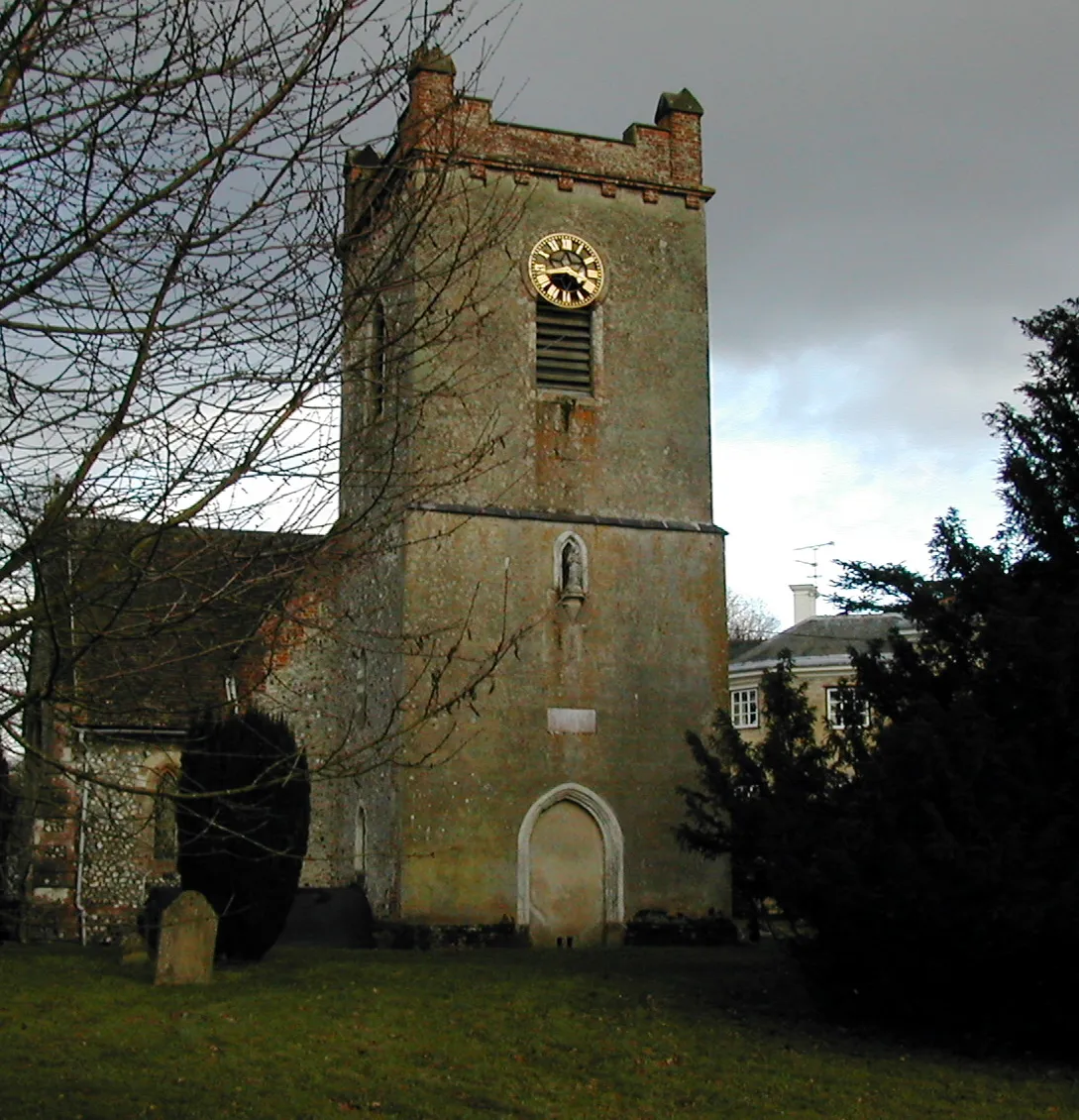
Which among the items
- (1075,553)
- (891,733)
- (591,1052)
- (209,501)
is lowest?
(591,1052)

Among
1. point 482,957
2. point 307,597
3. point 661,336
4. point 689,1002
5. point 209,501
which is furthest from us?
point 661,336

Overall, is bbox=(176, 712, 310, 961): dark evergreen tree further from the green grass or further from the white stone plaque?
the white stone plaque

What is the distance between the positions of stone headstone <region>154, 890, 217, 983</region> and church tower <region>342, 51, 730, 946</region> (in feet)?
15.8

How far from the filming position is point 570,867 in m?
19.9

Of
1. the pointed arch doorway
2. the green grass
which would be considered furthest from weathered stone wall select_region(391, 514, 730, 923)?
the green grass

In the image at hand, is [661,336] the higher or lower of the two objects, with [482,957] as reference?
higher

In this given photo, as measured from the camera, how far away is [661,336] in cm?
2197

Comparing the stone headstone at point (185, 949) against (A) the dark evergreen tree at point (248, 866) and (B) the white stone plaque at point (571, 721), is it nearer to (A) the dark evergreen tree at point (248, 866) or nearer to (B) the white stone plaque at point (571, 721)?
(A) the dark evergreen tree at point (248, 866)

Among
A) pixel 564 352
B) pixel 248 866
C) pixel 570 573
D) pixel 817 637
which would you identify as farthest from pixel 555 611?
pixel 817 637

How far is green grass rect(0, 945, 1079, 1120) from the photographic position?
9.49 m

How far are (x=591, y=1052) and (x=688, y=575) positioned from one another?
10727 millimetres

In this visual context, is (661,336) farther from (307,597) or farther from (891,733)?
(307,597)

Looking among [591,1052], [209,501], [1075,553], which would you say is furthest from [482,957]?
[209,501]

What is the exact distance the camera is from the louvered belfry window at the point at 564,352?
69.6 feet
